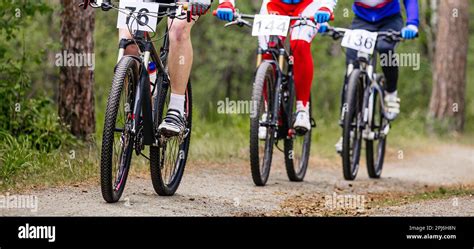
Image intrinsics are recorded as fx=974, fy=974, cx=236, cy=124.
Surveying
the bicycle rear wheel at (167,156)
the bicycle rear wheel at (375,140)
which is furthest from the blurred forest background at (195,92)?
the bicycle rear wheel at (375,140)

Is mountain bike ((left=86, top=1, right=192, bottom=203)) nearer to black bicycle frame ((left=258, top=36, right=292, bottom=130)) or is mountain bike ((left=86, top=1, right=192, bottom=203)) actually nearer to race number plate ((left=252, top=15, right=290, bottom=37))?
race number plate ((left=252, top=15, right=290, bottom=37))

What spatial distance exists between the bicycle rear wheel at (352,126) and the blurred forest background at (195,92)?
141 cm

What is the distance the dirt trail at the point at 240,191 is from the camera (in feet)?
20.2

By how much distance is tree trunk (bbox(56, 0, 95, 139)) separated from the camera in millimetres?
9305

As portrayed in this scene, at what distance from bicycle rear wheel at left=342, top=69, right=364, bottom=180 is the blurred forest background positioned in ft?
4.63

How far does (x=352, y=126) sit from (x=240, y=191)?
6.23 ft

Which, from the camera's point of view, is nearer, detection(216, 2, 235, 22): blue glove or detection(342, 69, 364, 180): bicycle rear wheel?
detection(216, 2, 235, 22): blue glove

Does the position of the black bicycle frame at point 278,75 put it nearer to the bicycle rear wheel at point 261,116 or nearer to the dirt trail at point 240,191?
the bicycle rear wheel at point 261,116

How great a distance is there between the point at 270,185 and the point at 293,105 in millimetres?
732

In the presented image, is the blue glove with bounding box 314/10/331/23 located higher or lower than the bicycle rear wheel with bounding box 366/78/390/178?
higher

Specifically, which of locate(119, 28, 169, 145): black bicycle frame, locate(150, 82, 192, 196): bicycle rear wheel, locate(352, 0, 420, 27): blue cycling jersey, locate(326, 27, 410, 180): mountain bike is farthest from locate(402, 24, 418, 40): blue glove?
locate(119, 28, 169, 145): black bicycle frame

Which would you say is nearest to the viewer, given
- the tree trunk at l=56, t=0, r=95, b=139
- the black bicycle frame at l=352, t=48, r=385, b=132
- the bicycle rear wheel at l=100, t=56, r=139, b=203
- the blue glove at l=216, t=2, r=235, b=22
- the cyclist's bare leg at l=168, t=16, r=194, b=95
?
the bicycle rear wheel at l=100, t=56, r=139, b=203
